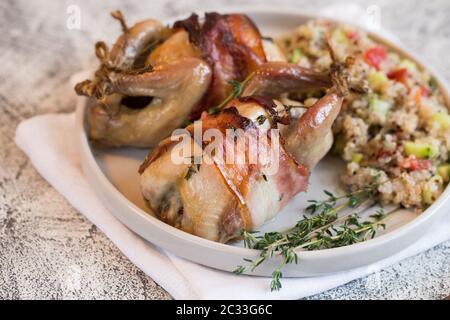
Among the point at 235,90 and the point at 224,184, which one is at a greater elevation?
the point at 235,90

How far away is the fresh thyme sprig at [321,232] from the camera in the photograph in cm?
214

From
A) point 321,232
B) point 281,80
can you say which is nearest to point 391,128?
point 281,80

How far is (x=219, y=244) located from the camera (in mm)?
2166

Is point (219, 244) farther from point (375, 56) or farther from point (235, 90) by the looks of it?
point (375, 56)

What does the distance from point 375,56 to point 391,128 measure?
0.43m

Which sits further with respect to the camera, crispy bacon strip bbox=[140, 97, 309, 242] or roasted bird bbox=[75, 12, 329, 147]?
roasted bird bbox=[75, 12, 329, 147]

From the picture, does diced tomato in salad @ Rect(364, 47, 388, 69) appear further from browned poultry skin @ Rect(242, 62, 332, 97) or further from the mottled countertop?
the mottled countertop

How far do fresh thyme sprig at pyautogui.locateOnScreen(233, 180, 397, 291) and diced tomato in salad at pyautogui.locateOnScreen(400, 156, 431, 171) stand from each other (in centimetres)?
15

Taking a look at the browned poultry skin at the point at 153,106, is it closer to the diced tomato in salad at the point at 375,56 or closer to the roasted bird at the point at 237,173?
the roasted bird at the point at 237,173

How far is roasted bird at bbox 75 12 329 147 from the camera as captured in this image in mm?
2432

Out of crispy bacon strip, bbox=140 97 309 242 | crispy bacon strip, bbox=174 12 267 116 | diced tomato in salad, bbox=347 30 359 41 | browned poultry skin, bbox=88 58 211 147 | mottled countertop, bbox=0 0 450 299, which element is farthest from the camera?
diced tomato in salad, bbox=347 30 359 41

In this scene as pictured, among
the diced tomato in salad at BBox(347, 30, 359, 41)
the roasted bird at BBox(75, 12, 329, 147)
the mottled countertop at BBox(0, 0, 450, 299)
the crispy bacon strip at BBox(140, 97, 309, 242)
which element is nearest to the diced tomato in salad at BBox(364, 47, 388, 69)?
the diced tomato in salad at BBox(347, 30, 359, 41)

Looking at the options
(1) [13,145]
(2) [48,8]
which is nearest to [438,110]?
(1) [13,145]

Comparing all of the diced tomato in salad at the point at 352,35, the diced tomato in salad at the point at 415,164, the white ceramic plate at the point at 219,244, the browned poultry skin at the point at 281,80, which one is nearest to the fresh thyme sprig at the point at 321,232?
the white ceramic plate at the point at 219,244
